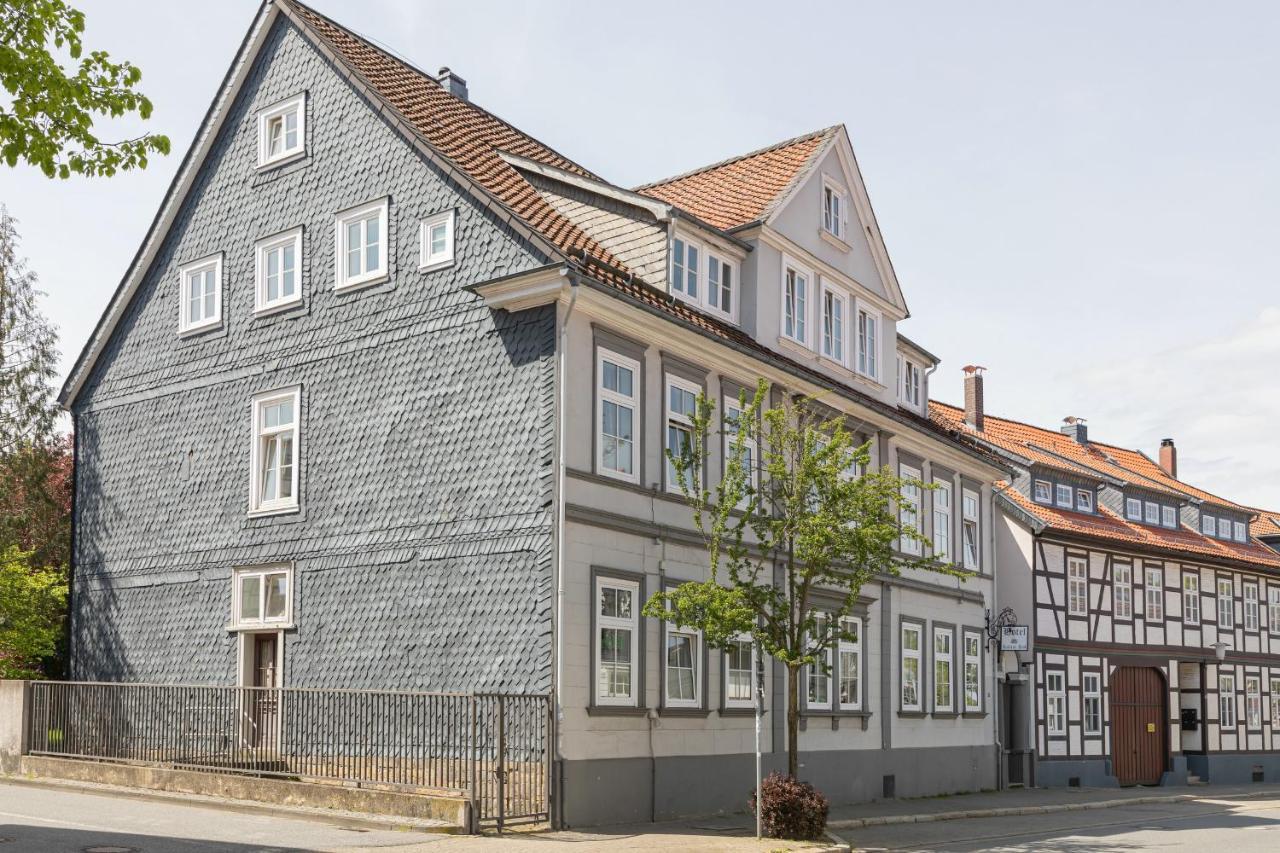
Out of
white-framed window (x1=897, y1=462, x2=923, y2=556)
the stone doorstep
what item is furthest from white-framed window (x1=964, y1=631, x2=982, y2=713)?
the stone doorstep

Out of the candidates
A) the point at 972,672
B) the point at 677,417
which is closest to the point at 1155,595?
the point at 972,672

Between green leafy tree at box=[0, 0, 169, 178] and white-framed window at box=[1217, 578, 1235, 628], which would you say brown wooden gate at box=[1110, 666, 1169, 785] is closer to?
white-framed window at box=[1217, 578, 1235, 628]

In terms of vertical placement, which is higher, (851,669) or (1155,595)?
(1155,595)

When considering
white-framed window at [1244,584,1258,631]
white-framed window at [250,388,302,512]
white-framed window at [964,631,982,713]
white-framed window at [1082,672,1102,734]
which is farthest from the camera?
white-framed window at [1244,584,1258,631]

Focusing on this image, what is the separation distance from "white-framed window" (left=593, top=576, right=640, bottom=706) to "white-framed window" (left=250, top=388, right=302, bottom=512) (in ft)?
20.2

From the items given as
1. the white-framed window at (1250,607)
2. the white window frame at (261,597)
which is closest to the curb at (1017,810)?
the white window frame at (261,597)

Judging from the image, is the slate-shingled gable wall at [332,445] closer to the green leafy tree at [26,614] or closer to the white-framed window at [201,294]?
the white-framed window at [201,294]

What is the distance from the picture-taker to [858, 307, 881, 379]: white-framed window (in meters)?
31.2

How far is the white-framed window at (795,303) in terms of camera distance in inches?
1088

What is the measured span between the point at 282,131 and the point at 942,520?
1697 cm

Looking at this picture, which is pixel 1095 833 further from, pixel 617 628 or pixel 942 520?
pixel 942 520

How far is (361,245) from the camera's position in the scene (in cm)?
2433

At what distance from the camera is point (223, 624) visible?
25.3 meters

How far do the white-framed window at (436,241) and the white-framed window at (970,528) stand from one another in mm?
16726
